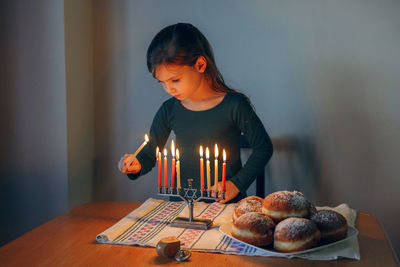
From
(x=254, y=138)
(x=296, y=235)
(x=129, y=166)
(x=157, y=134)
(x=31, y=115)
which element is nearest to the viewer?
(x=296, y=235)

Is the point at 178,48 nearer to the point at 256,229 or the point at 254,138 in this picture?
the point at 254,138

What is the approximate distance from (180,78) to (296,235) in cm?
72

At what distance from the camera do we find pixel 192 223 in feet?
3.68

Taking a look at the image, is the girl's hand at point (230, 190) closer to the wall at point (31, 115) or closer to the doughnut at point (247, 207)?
the doughnut at point (247, 207)

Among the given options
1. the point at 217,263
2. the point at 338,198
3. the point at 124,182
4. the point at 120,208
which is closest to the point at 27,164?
the point at 124,182

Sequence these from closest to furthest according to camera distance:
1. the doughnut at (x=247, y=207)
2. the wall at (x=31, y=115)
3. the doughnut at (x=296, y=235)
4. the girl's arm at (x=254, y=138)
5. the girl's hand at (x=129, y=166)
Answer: the doughnut at (x=296, y=235), the doughnut at (x=247, y=207), the girl's hand at (x=129, y=166), the girl's arm at (x=254, y=138), the wall at (x=31, y=115)

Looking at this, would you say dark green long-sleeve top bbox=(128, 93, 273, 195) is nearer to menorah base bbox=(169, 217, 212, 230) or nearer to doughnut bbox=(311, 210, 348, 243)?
menorah base bbox=(169, 217, 212, 230)

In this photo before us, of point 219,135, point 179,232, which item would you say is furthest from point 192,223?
point 219,135

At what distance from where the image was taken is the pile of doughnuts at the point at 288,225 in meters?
0.89

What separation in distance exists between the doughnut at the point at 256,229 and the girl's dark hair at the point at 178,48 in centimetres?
66

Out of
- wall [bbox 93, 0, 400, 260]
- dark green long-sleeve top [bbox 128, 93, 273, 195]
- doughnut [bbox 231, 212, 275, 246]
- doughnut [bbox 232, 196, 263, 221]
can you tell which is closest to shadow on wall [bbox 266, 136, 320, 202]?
wall [bbox 93, 0, 400, 260]

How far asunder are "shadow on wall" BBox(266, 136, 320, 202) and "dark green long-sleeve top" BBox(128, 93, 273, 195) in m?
0.65

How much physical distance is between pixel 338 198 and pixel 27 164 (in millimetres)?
1701

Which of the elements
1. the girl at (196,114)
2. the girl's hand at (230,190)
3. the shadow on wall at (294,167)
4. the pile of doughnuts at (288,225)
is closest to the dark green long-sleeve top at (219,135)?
the girl at (196,114)
